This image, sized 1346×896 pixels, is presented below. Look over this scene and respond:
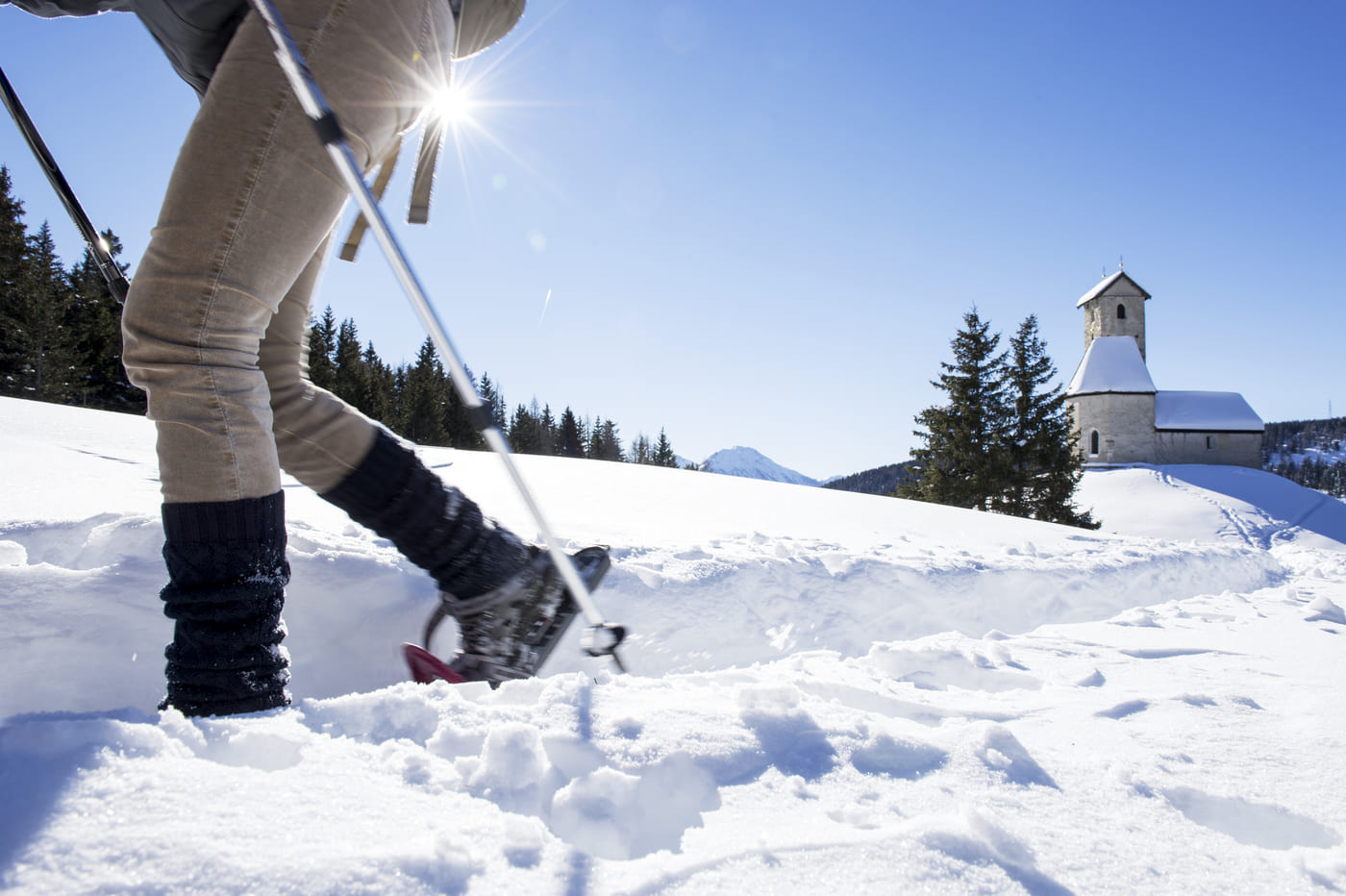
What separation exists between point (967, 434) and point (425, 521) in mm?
23456

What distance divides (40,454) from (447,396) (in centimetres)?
4097

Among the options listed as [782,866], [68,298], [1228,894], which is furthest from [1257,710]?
[68,298]

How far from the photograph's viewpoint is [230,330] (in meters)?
1.03

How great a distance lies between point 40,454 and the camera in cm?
272

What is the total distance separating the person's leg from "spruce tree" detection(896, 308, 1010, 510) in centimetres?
2284

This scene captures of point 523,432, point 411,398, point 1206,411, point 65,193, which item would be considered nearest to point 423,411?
point 411,398

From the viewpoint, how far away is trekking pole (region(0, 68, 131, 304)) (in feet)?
4.41

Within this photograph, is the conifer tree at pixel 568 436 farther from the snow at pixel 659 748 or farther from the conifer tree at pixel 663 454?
the snow at pixel 659 748

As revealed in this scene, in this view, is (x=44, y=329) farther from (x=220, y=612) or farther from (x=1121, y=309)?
(x=1121, y=309)

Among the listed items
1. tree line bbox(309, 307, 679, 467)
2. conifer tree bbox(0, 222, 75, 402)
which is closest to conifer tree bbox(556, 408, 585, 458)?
tree line bbox(309, 307, 679, 467)

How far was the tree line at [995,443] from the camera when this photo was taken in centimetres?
2164

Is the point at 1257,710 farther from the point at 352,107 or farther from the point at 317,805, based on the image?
the point at 352,107

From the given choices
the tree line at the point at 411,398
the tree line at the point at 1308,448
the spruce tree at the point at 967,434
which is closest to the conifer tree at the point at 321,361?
the tree line at the point at 411,398

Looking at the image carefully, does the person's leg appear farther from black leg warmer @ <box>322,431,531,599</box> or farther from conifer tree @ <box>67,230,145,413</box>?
conifer tree @ <box>67,230,145,413</box>
